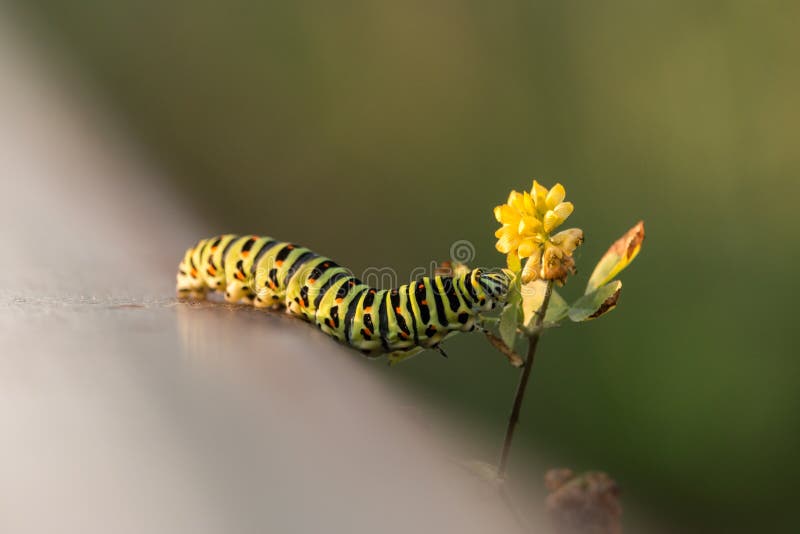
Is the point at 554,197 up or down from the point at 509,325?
up

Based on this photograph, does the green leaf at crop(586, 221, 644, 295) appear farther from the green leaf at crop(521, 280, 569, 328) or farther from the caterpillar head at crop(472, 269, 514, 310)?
the caterpillar head at crop(472, 269, 514, 310)

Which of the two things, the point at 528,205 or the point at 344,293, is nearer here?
the point at 528,205

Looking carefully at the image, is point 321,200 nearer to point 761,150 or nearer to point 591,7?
point 591,7

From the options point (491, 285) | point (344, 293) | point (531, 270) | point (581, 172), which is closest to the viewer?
Answer: point (531, 270)

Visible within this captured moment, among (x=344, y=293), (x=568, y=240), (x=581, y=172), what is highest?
(x=581, y=172)

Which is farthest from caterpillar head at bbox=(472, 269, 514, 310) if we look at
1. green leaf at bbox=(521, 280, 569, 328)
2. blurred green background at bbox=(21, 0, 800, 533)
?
blurred green background at bbox=(21, 0, 800, 533)

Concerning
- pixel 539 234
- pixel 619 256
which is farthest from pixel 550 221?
pixel 619 256

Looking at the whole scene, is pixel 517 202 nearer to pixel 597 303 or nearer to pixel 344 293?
pixel 597 303
